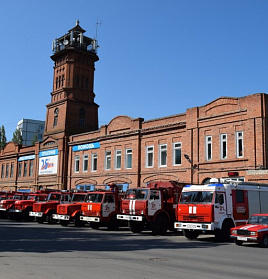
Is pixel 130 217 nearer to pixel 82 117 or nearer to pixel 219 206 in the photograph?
pixel 219 206

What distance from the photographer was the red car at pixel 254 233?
48.6ft

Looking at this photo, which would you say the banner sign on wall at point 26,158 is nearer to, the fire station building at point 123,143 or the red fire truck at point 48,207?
the fire station building at point 123,143

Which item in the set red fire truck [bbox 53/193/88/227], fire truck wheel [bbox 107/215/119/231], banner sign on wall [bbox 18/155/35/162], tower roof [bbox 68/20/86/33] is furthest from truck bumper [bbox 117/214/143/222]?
tower roof [bbox 68/20/86/33]

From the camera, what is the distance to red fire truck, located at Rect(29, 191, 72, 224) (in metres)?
26.3

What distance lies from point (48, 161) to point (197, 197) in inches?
1235

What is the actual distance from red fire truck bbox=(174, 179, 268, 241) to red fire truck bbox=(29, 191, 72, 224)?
10.6 metres

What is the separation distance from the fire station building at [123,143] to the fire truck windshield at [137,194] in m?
8.82

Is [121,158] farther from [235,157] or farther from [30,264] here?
[30,264]

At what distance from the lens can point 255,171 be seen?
2508 cm

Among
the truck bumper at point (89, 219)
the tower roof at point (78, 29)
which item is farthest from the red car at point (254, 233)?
the tower roof at point (78, 29)

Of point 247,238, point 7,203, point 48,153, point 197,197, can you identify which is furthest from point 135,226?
point 48,153

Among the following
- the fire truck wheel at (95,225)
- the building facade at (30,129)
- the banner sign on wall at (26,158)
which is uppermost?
the building facade at (30,129)

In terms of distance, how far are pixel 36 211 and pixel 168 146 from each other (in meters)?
12.2

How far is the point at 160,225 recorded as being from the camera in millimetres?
20281
